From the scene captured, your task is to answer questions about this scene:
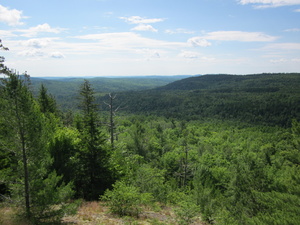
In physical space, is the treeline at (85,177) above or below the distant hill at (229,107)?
above

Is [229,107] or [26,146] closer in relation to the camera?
[26,146]

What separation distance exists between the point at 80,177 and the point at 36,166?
17.0ft

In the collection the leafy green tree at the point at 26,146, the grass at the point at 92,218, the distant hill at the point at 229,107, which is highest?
the leafy green tree at the point at 26,146

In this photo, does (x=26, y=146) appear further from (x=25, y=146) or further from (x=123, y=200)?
(x=123, y=200)

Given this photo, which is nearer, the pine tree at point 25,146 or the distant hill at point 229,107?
the pine tree at point 25,146

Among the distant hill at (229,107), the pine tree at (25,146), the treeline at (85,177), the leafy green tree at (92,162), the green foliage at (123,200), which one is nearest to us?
the pine tree at (25,146)

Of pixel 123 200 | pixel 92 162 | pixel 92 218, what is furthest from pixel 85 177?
pixel 123 200

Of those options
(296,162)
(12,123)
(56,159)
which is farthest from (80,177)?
(296,162)

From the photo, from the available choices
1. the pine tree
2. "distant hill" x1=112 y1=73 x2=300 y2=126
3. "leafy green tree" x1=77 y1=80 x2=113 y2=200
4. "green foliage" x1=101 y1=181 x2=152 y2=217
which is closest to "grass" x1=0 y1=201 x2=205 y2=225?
"green foliage" x1=101 y1=181 x2=152 y2=217

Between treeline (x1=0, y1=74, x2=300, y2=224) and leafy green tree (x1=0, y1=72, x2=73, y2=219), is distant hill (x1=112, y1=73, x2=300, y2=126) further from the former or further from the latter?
leafy green tree (x1=0, y1=72, x2=73, y2=219)

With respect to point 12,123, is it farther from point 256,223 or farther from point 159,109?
point 159,109

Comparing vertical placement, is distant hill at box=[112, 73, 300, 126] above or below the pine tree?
below

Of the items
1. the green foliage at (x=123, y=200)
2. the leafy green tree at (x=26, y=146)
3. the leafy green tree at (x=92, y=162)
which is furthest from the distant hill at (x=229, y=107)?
the leafy green tree at (x=26, y=146)

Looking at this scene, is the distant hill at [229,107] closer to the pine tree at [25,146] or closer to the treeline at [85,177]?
the treeline at [85,177]
